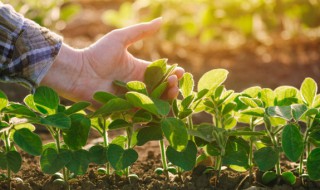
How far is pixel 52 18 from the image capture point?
5.17 m

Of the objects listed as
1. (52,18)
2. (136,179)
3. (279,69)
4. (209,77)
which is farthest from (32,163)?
(52,18)

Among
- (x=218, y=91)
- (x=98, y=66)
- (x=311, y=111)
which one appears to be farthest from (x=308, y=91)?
(x=98, y=66)

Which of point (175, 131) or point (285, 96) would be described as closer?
point (175, 131)

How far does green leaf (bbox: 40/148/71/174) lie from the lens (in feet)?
6.56

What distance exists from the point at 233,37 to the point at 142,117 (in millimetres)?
3403

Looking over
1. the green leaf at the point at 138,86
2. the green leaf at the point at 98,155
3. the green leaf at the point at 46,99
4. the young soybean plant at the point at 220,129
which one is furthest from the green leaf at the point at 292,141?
the green leaf at the point at 46,99

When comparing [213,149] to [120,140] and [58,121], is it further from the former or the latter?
[58,121]

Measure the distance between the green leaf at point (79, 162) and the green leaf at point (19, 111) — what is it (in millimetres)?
178

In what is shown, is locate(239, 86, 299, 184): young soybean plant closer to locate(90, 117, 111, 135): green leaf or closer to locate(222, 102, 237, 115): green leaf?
locate(222, 102, 237, 115): green leaf

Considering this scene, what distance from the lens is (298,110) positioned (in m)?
1.95

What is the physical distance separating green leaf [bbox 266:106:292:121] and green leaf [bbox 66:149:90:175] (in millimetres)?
575

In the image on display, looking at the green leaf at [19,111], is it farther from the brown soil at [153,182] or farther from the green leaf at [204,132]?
the green leaf at [204,132]

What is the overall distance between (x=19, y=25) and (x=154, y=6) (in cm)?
248

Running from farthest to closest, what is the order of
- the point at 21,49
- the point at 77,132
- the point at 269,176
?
the point at 21,49, the point at 269,176, the point at 77,132
